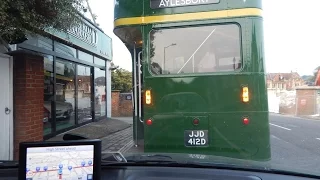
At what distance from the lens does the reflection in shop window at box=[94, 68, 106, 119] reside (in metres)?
13.2

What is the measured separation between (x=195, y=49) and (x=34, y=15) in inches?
86.3

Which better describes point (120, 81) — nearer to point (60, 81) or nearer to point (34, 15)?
point (60, 81)

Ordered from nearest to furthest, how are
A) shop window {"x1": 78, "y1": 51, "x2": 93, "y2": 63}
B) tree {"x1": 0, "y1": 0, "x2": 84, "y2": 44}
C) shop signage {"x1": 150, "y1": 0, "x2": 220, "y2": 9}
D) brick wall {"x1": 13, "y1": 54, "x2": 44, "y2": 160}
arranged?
tree {"x1": 0, "y1": 0, "x2": 84, "y2": 44}
shop signage {"x1": 150, "y1": 0, "x2": 220, "y2": 9}
brick wall {"x1": 13, "y1": 54, "x2": 44, "y2": 160}
shop window {"x1": 78, "y1": 51, "x2": 93, "y2": 63}

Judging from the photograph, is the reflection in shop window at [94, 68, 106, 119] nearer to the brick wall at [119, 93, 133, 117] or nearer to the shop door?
the shop door

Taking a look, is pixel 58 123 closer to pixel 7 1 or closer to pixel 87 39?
→ pixel 87 39

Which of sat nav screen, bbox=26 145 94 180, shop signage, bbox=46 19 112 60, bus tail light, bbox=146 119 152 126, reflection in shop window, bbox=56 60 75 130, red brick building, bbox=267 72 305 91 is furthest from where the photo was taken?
red brick building, bbox=267 72 305 91

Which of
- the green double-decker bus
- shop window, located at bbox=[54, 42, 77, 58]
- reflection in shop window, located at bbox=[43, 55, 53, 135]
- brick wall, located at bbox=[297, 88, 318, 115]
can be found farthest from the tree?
brick wall, located at bbox=[297, 88, 318, 115]

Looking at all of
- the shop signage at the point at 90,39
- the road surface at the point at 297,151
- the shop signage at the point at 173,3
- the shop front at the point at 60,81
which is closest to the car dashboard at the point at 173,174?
the shop signage at the point at 173,3

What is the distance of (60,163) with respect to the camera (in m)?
1.76

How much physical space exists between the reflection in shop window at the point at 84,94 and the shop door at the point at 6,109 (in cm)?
541

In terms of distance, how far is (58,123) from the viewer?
9188 millimetres

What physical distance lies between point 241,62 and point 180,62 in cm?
82

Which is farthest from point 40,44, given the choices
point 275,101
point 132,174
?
point 275,101

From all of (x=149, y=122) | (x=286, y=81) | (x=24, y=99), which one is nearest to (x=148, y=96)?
(x=149, y=122)
